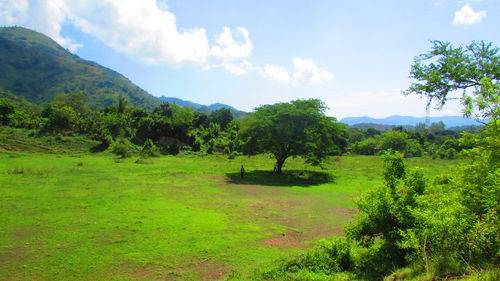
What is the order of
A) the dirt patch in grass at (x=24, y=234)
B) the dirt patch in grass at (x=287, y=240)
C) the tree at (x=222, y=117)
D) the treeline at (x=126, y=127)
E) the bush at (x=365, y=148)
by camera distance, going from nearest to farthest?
1. the dirt patch in grass at (x=24, y=234)
2. the dirt patch in grass at (x=287, y=240)
3. the treeline at (x=126, y=127)
4. the bush at (x=365, y=148)
5. the tree at (x=222, y=117)

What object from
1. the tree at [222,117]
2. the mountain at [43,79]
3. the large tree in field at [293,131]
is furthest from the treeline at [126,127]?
A: the mountain at [43,79]

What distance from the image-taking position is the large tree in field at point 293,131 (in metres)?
31.3

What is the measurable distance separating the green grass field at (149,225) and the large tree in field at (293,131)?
746 centimetres

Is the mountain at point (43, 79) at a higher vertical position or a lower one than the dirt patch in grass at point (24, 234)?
higher

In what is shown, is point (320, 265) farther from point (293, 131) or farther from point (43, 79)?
point (43, 79)

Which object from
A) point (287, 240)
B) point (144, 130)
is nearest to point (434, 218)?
point (287, 240)

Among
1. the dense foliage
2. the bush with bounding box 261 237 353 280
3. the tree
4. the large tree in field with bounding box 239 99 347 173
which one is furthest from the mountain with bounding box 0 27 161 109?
the dense foliage

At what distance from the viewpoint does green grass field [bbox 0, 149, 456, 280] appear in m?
8.88

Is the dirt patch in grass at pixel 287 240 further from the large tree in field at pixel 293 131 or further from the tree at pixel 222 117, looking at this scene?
the tree at pixel 222 117

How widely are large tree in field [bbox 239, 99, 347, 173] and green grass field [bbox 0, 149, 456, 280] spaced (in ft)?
24.5

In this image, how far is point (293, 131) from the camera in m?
30.9

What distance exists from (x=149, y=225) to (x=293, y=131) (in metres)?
21.1

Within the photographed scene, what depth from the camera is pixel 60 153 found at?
134ft

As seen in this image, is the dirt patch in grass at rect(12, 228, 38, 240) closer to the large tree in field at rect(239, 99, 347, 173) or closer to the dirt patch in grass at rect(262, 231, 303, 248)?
the dirt patch in grass at rect(262, 231, 303, 248)
